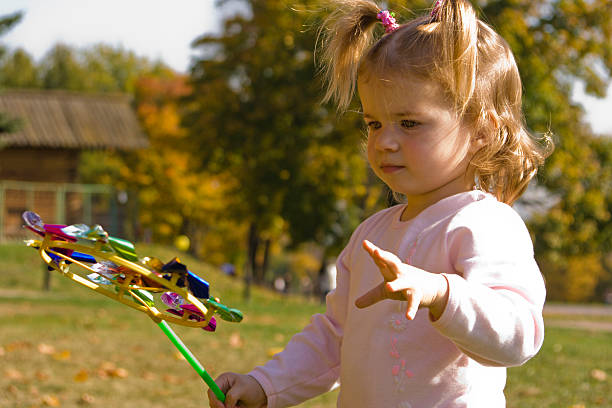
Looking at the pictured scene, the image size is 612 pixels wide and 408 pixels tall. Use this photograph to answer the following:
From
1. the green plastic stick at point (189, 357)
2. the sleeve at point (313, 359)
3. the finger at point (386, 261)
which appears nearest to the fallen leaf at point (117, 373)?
the sleeve at point (313, 359)

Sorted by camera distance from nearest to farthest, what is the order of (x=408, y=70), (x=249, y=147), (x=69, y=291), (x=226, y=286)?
(x=408, y=70) < (x=69, y=291) < (x=249, y=147) < (x=226, y=286)

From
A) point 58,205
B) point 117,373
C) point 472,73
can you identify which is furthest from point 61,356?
point 58,205

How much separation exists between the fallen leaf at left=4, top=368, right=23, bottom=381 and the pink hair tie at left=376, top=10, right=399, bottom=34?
3.94m

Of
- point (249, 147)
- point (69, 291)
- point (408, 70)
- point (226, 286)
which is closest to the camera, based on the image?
point (408, 70)

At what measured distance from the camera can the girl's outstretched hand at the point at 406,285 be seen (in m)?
1.36

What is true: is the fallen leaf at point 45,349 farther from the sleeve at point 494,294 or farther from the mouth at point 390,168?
the sleeve at point 494,294

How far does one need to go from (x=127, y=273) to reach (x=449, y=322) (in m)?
0.67

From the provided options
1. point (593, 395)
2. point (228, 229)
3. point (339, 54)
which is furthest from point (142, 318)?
point (228, 229)

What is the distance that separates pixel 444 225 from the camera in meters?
1.74

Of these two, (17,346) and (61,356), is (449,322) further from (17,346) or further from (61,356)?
(17,346)

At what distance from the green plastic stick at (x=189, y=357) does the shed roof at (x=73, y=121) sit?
2866 centimetres

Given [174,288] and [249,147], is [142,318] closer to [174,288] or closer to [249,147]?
[174,288]

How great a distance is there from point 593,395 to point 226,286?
14.6 meters

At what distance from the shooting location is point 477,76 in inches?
70.8
